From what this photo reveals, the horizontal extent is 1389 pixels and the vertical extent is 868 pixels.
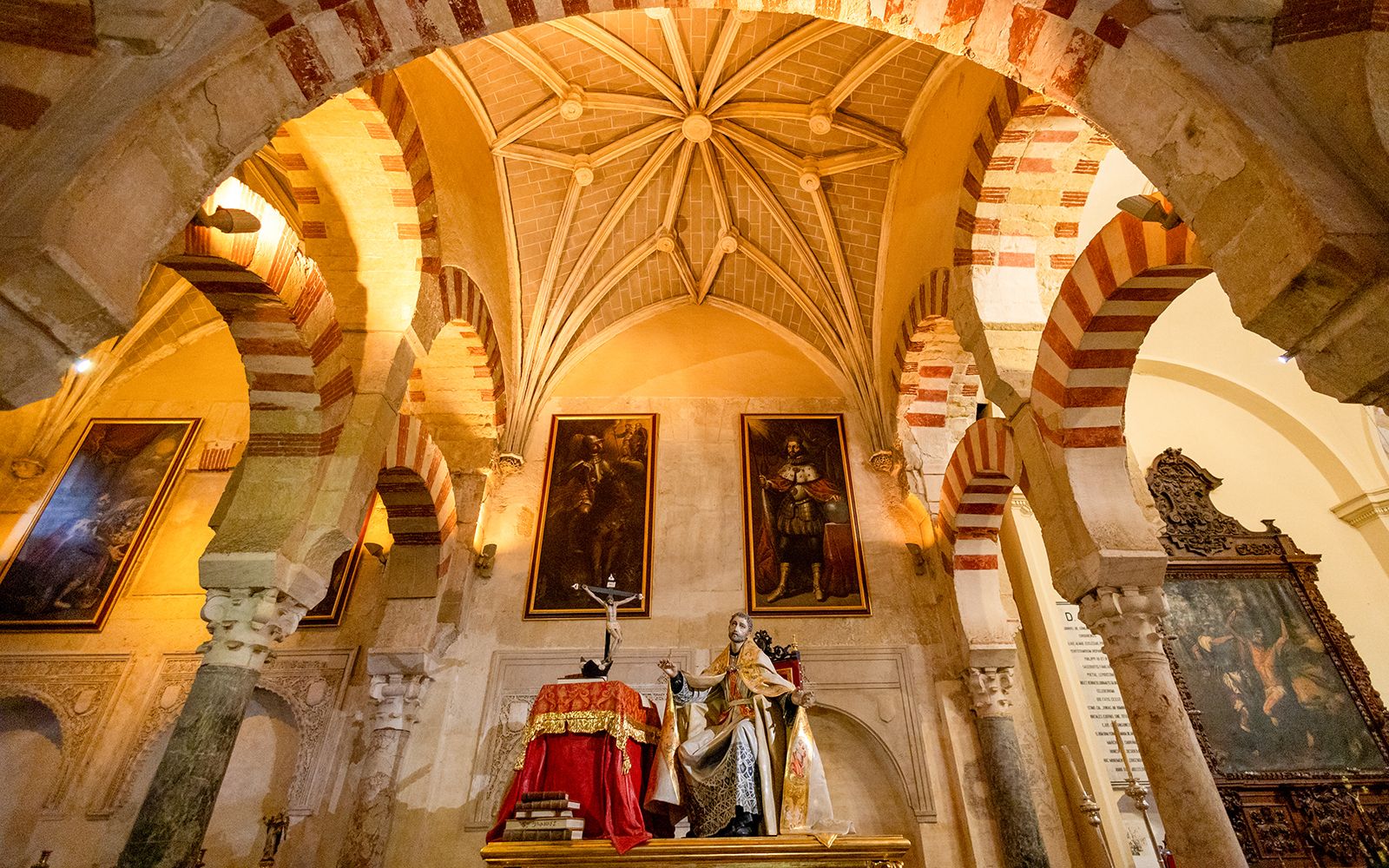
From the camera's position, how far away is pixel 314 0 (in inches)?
107

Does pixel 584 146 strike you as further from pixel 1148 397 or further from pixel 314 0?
pixel 1148 397

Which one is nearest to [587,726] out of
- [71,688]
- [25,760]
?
[71,688]

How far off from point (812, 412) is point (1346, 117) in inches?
292

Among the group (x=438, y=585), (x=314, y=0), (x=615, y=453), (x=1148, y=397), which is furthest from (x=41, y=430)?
(x=1148, y=397)

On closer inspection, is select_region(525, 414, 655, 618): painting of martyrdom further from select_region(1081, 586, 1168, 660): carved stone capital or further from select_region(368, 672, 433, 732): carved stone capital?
select_region(1081, 586, 1168, 660): carved stone capital

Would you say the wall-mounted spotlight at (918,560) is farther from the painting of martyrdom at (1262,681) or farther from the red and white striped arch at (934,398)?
the painting of martyrdom at (1262,681)

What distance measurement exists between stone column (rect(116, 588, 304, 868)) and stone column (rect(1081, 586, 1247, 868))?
5.06m

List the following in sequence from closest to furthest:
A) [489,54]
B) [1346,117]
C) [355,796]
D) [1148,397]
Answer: [1346,117] → [355,796] → [489,54] → [1148,397]

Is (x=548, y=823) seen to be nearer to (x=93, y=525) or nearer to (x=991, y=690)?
(x=991, y=690)

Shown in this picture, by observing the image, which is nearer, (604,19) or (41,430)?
(604,19)

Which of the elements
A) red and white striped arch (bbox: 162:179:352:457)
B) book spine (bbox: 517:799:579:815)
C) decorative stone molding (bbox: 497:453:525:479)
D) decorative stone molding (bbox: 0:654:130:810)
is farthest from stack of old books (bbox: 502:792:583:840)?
decorative stone molding (bbox: 0:654:130:810)

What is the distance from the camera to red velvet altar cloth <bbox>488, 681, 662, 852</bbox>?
14.7 feet

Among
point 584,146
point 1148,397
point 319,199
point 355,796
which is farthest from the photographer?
point 1148,397

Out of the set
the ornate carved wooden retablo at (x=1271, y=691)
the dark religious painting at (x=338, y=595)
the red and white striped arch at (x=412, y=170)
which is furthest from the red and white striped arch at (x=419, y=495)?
the ornate carved wooden retablo at (x=1271, y=691)
